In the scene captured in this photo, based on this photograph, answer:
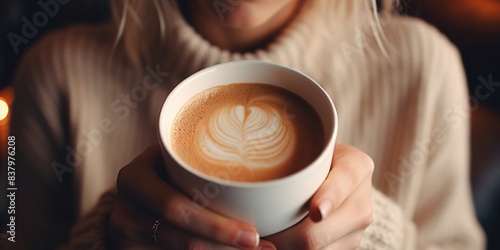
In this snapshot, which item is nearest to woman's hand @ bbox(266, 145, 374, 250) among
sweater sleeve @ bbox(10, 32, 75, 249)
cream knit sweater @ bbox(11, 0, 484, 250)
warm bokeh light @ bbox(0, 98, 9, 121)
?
cream knit sweater @ bbox(11, 0, 484, 250)

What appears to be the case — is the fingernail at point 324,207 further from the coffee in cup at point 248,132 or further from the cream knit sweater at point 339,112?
the cream knit sweater at point 339,112

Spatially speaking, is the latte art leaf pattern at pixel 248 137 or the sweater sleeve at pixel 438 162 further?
the sweater sleeve at pixel 438 162

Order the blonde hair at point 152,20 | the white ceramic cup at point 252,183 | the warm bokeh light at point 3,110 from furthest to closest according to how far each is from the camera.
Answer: the warm bokeh light at point 3,110 < the blonde hair at point 152,20 < the white ceramic cup at point 252,183

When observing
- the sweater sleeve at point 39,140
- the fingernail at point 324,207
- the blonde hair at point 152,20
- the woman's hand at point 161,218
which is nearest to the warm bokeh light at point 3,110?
the sweater sleeve at point 39,140

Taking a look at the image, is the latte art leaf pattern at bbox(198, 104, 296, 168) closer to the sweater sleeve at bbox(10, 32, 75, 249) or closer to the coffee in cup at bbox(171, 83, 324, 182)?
the coffee in cup at bbox(171, 83, 324, 182)

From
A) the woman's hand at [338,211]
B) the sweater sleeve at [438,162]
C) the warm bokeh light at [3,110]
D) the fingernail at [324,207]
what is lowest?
the sweater sleeve at [438,162]

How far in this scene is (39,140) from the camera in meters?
0.80

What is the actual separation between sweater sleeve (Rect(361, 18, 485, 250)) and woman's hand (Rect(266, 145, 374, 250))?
37 cm

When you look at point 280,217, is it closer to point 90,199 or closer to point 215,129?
point 215,129

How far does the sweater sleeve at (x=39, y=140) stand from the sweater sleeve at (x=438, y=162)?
596 millimetres

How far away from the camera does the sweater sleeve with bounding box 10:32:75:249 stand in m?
0.79

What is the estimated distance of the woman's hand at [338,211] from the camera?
36 centimetres

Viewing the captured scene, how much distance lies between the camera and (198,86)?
0.42m

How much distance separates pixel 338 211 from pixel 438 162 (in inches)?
17.8
